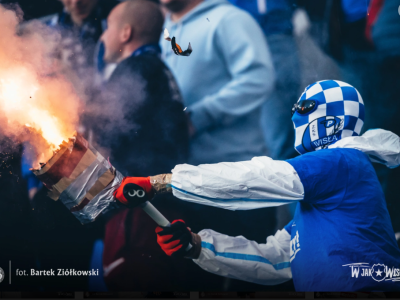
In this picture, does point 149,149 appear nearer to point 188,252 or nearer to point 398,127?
point 188,252

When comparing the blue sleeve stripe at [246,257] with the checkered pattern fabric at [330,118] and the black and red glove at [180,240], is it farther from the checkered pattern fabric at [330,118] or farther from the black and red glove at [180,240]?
the checkered pattern fabric at [330,118]

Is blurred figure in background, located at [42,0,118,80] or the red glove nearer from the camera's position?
the red glove

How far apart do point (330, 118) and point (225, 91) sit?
695 mm

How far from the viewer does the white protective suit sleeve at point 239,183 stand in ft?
5.09

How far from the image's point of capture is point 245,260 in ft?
6.74

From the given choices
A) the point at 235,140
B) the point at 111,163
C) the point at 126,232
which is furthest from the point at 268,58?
the point at 126,232

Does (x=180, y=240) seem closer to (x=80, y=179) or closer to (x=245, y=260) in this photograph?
(x=245, y=260)

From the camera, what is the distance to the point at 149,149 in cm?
219

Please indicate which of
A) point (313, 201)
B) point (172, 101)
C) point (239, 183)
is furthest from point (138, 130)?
point (313, 201)

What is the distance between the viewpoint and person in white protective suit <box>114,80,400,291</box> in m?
1.58

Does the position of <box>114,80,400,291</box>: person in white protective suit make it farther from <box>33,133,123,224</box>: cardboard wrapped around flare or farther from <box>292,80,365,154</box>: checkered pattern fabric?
<box>33,133,123,224</box>: cardboard wrapped around flare

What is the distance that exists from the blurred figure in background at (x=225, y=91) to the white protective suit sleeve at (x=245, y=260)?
13cm

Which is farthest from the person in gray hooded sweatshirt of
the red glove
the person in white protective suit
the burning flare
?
the burning flare

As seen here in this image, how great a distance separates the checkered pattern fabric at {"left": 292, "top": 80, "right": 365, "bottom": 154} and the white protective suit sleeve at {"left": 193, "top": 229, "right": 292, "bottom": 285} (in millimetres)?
686
